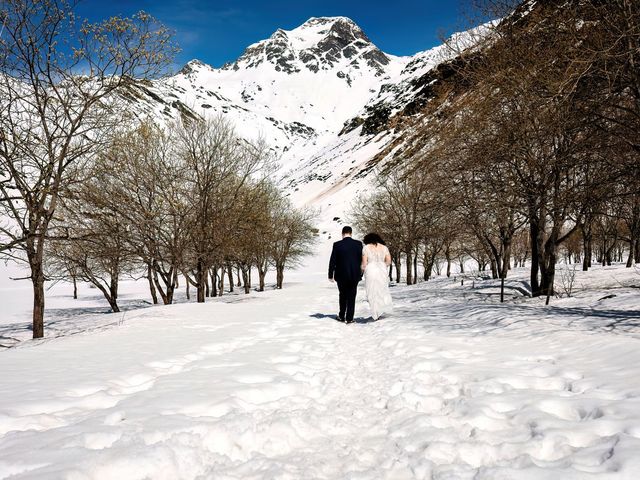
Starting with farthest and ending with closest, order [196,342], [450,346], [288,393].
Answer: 1. [196,342]
2. [450,346]
3. [288,393]

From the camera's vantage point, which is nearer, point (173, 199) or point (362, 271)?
point (362, 271)

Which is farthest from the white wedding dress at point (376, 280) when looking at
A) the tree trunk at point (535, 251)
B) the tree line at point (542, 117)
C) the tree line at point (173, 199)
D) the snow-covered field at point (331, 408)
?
the tree line at point (173, 199)

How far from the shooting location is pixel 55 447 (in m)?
2.10

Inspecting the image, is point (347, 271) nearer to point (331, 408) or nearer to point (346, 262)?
point (346, 262)

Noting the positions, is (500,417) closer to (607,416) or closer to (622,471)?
(607,416)

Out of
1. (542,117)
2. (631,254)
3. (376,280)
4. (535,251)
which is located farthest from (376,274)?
(631,254)

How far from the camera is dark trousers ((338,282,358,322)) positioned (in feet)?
26.9

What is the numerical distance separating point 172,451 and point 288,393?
143 cm

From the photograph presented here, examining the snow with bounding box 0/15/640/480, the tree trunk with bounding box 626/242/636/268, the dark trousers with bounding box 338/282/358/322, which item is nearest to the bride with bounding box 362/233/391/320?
the dark trousers with bounding box 338/282/358/322

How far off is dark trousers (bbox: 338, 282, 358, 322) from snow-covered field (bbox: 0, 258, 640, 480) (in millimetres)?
2473

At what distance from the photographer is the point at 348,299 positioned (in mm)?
8250

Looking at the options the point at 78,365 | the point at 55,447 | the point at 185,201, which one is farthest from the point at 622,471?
the point at 185,201

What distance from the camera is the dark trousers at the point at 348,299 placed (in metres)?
8.20

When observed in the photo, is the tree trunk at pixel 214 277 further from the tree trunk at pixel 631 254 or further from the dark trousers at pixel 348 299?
the tree trunk at pixel 631 254
